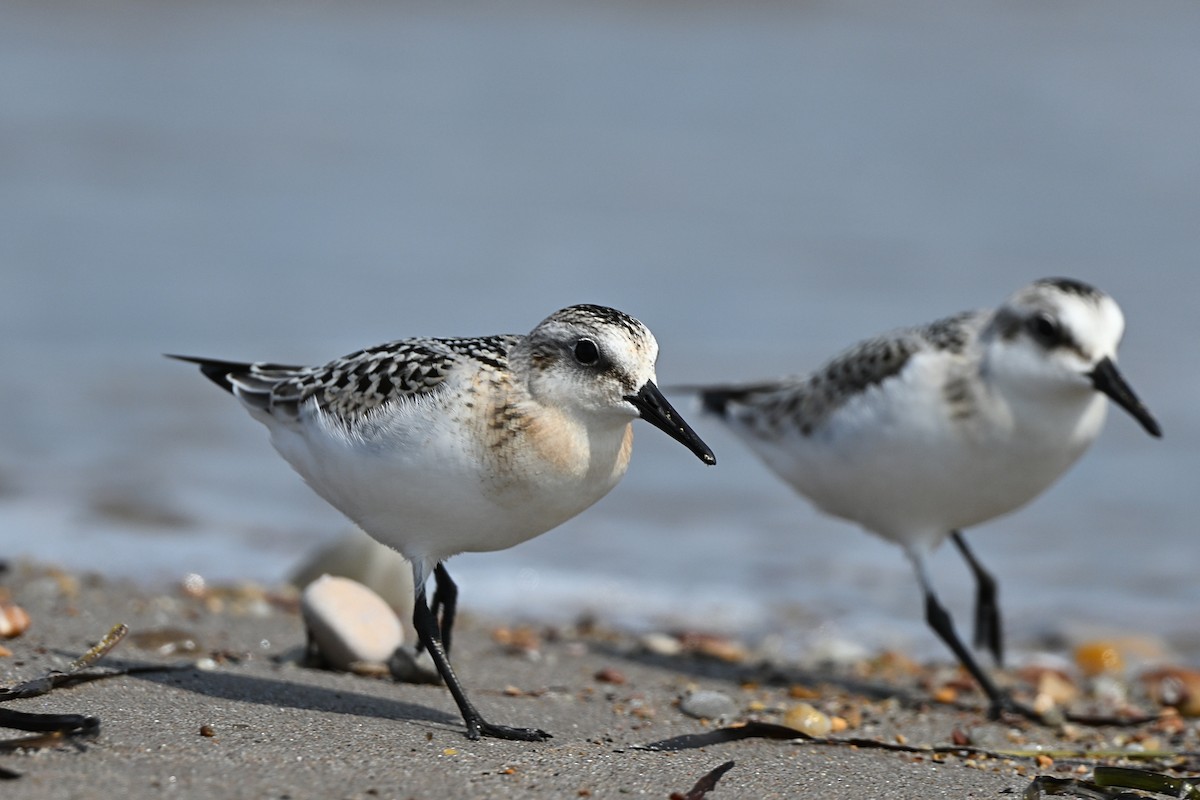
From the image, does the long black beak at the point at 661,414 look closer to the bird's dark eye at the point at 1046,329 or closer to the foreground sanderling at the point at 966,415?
the foreground sanderling at the point at 966,415

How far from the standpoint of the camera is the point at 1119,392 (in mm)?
6094

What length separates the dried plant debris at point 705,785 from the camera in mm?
4074

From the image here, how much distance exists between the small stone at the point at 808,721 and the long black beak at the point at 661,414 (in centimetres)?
138

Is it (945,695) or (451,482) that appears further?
(945,695)

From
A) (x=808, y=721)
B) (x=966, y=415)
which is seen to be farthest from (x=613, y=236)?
(x=808, y=721)

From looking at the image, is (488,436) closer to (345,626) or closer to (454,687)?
(454,687)

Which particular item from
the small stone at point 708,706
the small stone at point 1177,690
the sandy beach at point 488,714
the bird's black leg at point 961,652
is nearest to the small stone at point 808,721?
the sandy beach at point 488,714

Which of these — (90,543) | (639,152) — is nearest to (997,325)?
(90,543)

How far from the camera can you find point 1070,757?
5.29m

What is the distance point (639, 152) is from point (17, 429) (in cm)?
952

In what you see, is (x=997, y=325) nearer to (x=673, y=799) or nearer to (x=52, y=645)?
(x=673, y=799)

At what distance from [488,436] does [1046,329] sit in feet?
9.22

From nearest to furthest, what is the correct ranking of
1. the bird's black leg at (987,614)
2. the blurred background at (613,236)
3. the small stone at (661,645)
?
1. the small stone at (661,645)
2. the bird's black leg at (987,614)
3. the blurred background at (613,236)

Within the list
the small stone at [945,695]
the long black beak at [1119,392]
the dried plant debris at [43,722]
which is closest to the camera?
the dried plant debris at [43,722]
